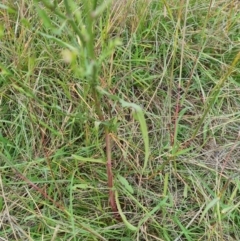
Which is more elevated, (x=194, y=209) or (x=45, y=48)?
(x=45, y=48)

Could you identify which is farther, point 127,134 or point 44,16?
point 127,134

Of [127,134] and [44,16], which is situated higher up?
[44,16]

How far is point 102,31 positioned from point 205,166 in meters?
0.48

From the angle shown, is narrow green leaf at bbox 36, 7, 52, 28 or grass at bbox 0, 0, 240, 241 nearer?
narrow green leaf at bbox 36, 7, 52, 28

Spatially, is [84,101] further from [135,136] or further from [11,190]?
[11,190]

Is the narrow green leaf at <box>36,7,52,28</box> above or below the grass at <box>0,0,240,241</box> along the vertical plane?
above

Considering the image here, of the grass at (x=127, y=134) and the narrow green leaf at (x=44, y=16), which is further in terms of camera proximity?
the grass at (x=127, y=134)

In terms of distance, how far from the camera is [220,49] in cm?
142

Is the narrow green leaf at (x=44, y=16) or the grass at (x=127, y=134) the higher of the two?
the narrow green leaf at (x=44, y=16)

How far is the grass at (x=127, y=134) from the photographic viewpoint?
3.75ft

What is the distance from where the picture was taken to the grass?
114cm

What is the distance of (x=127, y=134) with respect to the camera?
1.26 meters

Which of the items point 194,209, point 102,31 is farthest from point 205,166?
point 102,31

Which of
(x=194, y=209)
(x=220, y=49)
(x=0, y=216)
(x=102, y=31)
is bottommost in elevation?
(x=194, y=209)
